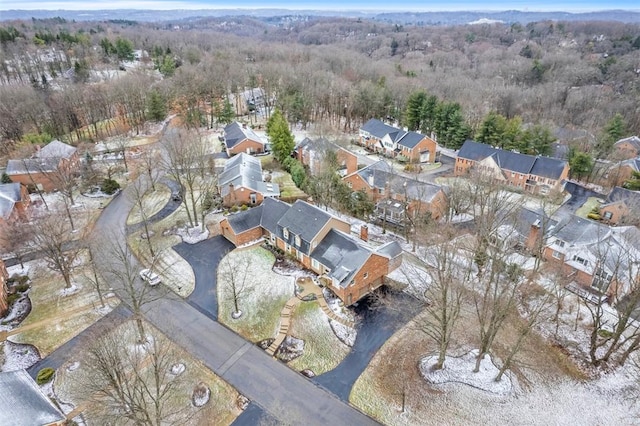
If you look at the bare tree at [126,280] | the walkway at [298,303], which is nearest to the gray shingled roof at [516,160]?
the walkway at [298,303]

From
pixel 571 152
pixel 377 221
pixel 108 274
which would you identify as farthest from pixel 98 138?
pixel 571 152

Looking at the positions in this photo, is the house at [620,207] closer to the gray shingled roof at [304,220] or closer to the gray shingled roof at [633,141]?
the gray shingled roof at [633,141]

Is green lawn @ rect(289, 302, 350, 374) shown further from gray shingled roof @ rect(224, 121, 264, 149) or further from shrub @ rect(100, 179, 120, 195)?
gray shingled roof @ rect(224, 121, 264, 149)

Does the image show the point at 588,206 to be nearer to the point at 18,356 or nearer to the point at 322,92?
the point at 322,92

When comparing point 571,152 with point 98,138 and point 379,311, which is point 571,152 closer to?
point 379,311

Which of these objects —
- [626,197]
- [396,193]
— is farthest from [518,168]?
[396,193]
